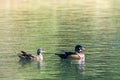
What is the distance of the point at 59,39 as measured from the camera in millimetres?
37812

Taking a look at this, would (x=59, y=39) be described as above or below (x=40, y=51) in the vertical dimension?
above

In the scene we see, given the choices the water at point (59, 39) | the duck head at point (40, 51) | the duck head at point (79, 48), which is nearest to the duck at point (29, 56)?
the duck head at point (40, 51)

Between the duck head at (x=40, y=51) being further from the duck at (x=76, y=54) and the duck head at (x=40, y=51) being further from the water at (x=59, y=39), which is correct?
the duck at (x=76, y=54)

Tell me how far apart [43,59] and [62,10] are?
96.8 ft

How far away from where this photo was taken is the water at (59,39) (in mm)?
27953

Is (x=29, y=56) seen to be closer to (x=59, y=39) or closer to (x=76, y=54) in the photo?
(x=76, y=54)

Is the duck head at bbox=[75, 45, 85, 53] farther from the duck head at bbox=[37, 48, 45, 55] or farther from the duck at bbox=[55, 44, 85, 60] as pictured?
the duck head at bbox=[37, 48, 45, 55]

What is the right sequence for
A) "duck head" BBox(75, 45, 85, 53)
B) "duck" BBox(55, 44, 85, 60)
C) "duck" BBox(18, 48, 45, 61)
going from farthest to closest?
"duck head" BBox(75, 45, 85, 53) → "duck" BBox(55, 44, 85, 60) → "duck" BBox(18, 48, 45, 61)

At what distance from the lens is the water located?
28.0m

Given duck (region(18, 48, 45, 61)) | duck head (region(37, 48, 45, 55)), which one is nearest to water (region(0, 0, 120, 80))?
duck (region(18, 48, 45, 61))

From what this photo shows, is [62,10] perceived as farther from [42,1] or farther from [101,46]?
[101,46]

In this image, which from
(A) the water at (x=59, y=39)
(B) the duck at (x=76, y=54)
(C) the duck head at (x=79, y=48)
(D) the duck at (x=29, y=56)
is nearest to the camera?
(A) the water at (x=59, y=39)

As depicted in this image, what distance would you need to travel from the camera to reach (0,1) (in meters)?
71.6

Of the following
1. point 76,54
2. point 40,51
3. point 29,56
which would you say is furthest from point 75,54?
point 29,56
